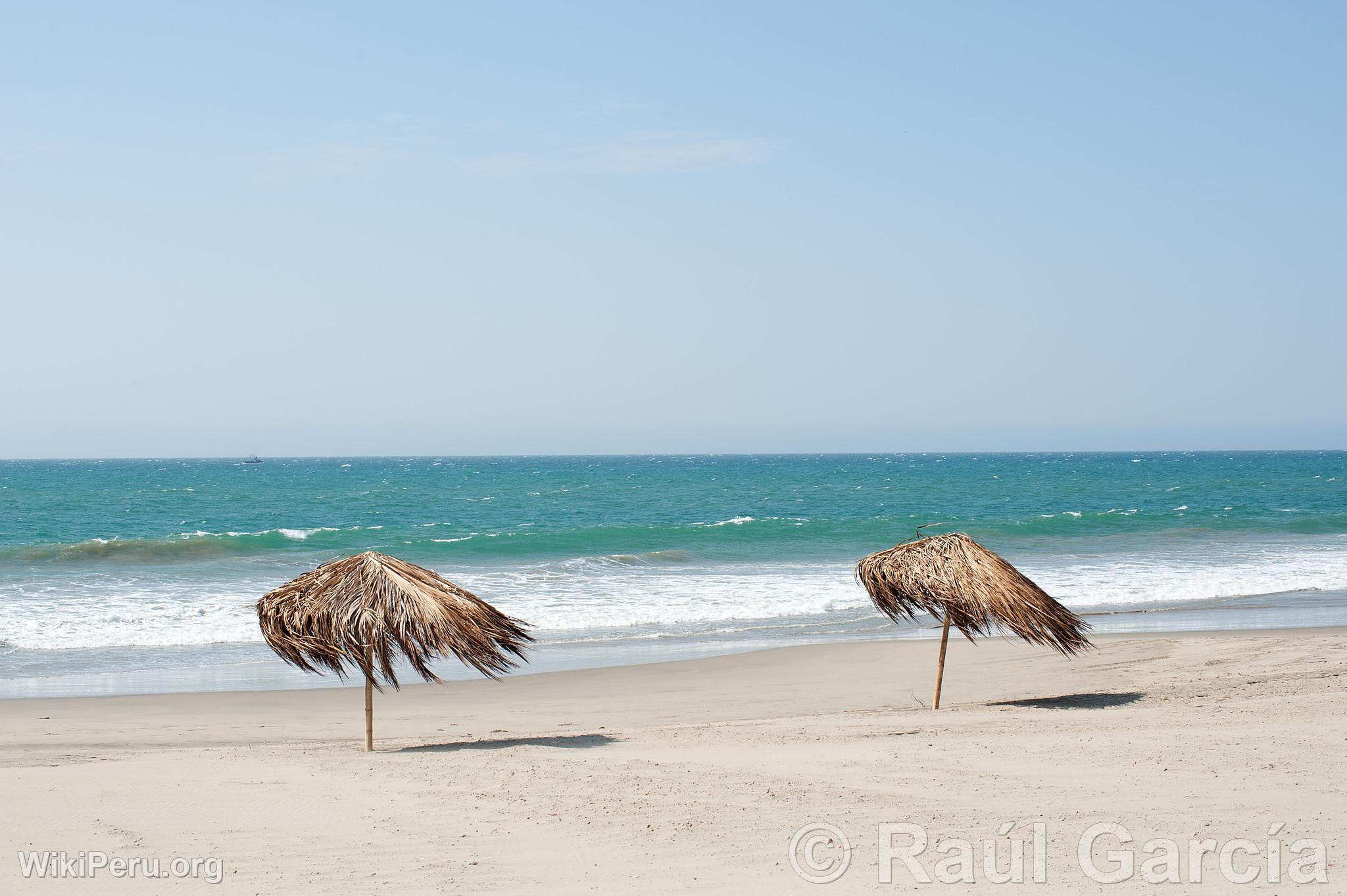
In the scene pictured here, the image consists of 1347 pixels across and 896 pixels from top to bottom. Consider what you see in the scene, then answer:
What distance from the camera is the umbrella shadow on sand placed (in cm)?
919

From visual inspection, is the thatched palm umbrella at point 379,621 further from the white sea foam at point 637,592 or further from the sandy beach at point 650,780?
the white sea foam at point 637,592

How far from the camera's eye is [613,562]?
26.4 meters

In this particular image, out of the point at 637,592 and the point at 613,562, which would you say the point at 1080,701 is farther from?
the point at 613,562

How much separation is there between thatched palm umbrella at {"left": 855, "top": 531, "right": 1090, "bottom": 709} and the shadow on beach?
0.56 meters

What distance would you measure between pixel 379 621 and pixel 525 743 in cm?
191

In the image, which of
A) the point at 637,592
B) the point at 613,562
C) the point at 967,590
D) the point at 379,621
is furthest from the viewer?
the point at 613,562

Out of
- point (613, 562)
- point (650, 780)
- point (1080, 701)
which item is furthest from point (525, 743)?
point (613, 562)

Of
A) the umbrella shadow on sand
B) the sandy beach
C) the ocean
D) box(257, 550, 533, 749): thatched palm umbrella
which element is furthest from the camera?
the ocean

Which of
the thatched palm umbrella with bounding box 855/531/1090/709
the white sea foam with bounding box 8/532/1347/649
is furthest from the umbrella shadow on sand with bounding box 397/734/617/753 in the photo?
the white sea foam with bounding box 8/532/1347/649

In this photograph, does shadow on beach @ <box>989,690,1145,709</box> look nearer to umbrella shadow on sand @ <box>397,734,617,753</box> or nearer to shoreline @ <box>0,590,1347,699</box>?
umbrella shadow on sand @ <box>397,734,617,753</box>

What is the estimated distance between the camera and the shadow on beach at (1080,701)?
35.1 feet

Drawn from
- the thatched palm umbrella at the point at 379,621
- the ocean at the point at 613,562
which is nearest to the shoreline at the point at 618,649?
the ocean at the point at 613,562

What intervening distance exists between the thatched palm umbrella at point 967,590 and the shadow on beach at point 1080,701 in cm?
56

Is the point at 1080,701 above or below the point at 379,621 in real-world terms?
below
